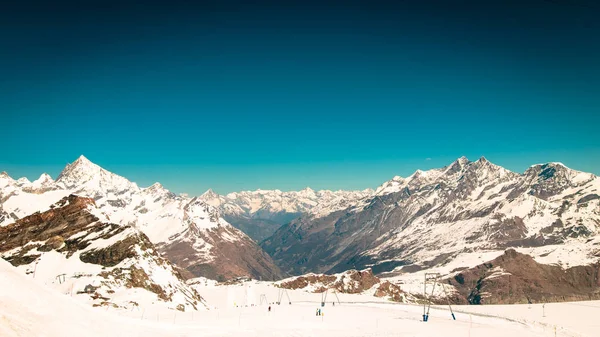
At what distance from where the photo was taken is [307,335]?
42.5 meters

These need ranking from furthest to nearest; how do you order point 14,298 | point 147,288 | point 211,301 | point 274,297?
1. point 274,297
2. point 211,301
3. point 147,288
4. point 14,298

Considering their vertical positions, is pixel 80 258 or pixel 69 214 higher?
pixel 69 214

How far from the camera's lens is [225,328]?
4466 cm

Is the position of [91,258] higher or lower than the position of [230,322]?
higher

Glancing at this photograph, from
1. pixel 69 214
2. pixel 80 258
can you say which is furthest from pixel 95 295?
pixel 69 214

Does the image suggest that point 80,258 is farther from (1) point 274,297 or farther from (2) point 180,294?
(1) point 274,297

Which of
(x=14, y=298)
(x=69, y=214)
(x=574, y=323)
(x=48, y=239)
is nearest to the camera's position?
(x=14, y=298)

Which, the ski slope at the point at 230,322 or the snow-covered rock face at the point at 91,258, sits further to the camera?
the snow-covered rock face at the point at 91,258

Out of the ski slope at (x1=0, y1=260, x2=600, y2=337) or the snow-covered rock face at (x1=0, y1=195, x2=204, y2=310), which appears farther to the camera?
the snow-covered rock face at (x1=0, y1=195, x2=204, y2=310)

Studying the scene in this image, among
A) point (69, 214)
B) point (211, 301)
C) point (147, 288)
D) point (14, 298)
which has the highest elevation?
point (69, 214)

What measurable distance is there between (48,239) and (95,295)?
55121 millimetres

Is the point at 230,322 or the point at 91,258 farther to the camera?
the point at 91,258

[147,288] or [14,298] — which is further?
[147,288]

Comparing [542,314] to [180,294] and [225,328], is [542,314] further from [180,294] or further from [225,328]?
[180,294]
